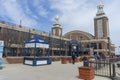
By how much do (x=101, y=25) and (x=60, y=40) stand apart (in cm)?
4257

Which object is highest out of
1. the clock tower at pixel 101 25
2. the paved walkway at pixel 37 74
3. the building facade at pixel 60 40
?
the clock tower at pixel 101 25

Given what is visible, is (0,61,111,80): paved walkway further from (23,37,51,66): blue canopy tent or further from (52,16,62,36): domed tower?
(52,16,62,36): domed tower

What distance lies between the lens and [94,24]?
85.1 meters

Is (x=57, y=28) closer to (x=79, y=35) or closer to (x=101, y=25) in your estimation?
(x=79, y=35)

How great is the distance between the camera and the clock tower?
266 feet

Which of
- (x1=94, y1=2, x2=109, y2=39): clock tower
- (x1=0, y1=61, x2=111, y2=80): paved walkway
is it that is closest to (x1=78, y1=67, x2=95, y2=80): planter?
(x1=0, y1=61, x2=111, y2=80): paved walkway

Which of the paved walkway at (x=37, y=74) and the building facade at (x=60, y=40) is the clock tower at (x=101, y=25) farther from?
the paved walkway at (x=37, y=74)

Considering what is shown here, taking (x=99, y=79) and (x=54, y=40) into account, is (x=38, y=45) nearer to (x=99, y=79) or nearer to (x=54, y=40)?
(x=99, y=79)

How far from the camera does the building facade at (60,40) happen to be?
36.6m

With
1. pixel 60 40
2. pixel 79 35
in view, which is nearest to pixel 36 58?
pixel 60 40

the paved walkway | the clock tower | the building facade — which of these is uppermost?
the clock tower

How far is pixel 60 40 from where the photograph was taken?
4759cm

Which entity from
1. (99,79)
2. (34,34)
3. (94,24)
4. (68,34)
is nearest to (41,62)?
(99,79)

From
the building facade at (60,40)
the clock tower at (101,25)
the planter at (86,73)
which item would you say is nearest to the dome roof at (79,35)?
the building facade at (60,40)
